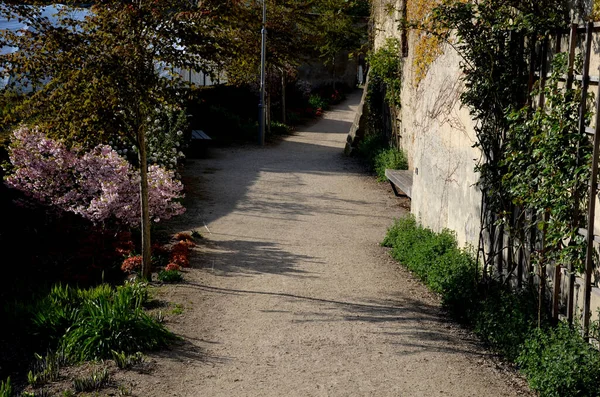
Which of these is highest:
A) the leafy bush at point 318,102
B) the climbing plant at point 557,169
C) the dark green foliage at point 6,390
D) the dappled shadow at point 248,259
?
the leafy bush at point 318,102

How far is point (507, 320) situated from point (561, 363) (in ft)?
3.73

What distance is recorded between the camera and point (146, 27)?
788cm

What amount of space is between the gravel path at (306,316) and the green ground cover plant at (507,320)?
7.3 inches

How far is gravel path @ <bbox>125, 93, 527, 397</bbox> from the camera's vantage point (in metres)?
5.80

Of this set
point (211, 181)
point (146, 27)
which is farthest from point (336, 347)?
point (211, 181)

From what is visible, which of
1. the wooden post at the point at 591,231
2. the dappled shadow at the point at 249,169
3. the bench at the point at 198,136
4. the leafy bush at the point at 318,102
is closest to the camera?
the wooden post at the point at 591,231

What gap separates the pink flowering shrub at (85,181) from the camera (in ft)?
33.1

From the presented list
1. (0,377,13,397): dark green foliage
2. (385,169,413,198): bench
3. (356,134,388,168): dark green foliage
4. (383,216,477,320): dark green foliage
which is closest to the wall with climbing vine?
(383,216,477,320): dark green foliage

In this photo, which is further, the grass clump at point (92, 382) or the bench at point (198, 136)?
the bench at point (198, 136)

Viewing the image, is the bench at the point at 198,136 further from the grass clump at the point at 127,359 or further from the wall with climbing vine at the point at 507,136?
the grass clump at the point at 127,359

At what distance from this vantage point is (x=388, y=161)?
16.0m

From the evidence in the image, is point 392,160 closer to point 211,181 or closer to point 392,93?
point 392,93

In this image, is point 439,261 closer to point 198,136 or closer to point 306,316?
point 306,316

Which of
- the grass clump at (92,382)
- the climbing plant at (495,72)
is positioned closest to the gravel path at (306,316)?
the grass clump at (92,382)
